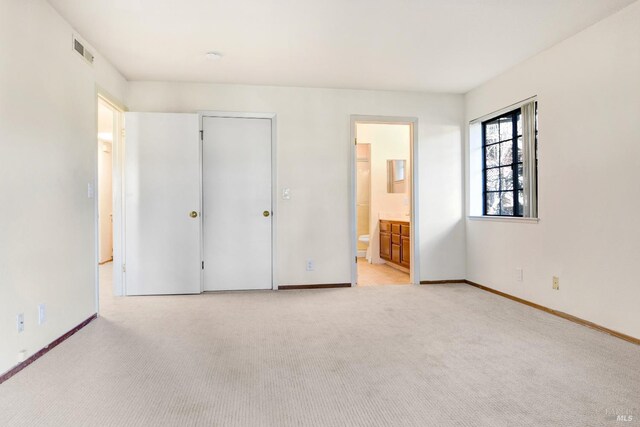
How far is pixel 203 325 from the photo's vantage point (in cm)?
324

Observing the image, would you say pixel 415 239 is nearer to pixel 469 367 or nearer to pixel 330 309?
pixel 330 309

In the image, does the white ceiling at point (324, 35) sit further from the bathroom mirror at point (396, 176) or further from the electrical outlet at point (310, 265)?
the bathroom mirror at point (396, 176)

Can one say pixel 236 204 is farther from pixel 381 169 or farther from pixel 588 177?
pixel 588 177

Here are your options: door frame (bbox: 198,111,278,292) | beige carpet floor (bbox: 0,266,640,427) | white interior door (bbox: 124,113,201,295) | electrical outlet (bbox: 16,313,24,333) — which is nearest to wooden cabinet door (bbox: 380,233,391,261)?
door frame (bbox: 198,111,278,292)

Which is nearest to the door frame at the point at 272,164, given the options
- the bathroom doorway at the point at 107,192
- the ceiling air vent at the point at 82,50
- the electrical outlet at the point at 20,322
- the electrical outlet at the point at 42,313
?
the bathroom doorway at the point at 107,192

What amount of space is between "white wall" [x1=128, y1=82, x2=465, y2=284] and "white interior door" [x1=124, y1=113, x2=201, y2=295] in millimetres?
351

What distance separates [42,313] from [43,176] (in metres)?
0.93

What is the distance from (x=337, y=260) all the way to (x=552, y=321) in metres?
2.31

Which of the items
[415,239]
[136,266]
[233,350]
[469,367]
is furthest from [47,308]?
[415,239]

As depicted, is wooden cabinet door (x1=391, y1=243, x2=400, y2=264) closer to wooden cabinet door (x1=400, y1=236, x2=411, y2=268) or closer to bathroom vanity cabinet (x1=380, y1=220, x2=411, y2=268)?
bathroom vanity cabinet (x1=380, y1=220, x2=411, y2=268)

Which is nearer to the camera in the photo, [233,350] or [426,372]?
[426,372]

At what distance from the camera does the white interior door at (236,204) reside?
4.57 m

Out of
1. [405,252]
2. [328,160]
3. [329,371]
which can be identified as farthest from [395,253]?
[329,371]

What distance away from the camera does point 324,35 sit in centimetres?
331
